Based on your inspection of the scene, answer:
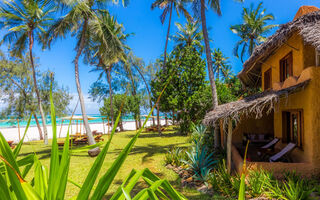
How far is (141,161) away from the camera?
10.6 m

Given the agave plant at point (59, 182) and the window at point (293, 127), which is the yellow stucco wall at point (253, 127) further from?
the agave plant at point (59, 182)

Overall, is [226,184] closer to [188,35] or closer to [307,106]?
[307,106]

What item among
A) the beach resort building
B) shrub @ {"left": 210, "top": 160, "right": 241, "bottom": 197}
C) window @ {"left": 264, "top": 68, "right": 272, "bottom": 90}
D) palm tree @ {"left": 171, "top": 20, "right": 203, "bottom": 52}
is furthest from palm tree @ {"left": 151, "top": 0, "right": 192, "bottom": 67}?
shrub @ {"left": 210, "top": 160, "right": 241, "bottom": 197}

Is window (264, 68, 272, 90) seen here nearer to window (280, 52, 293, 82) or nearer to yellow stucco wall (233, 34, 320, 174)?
window (280, 52, 293, 82)

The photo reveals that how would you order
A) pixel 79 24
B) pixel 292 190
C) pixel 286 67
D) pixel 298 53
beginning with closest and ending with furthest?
pixel 292 190 < pixel 298 53 < pixel 286 67 < pixel 79 24

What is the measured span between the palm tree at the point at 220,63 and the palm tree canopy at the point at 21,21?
21.3m

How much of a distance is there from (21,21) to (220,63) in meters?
24.3

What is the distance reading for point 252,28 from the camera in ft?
79.5

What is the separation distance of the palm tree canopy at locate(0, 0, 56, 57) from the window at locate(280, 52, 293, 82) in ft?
45.9

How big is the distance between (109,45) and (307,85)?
11968 mm

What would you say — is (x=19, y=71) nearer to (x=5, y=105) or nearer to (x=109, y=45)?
(x=5, y=105)

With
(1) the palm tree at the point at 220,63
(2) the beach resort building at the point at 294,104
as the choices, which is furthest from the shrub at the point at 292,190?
(1) the palm tree at the point at 220,63

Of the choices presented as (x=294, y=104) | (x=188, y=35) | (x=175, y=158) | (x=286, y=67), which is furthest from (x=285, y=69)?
(x=188, y=35)

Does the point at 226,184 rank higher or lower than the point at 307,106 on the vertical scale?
lower
